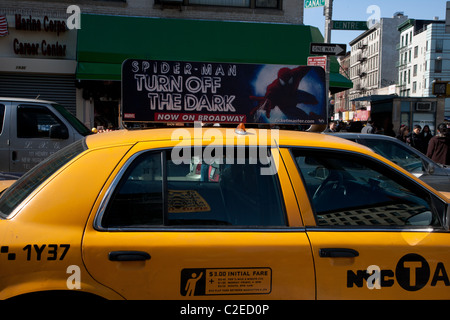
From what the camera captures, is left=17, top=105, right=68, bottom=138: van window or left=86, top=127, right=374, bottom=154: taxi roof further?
left=17, top=105, right=68, bottom=138: van window

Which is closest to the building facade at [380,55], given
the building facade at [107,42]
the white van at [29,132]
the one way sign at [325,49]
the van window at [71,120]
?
the building facade at [107,42]

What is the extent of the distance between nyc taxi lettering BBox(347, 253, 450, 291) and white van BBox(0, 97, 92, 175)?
635 centimetres

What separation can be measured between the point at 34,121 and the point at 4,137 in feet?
1.83

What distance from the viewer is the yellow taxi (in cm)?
227

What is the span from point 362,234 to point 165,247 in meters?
1.13

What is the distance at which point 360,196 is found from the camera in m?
3.04

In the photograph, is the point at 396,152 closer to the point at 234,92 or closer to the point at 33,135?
the point at 234,92

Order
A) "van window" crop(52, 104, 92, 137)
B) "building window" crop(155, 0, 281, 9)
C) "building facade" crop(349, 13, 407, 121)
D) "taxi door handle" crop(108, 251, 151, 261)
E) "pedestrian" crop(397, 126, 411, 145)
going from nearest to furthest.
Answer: "taxi door handle" crop(108, 251, 151, 261), "van window" crop(52, 104, 92, 137), "pedestrian" crop(397, 126, 411, 145), "building window" crop(155, 0, 281, 9), "building facade" crop(349, 13, 407, 121)

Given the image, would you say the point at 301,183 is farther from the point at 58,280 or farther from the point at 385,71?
the point at 385,71

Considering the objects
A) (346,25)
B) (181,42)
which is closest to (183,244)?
(346,25)

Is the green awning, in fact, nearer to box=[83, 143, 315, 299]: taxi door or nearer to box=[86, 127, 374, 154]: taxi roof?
box=[86, 127, 374, 154]: taxi roof

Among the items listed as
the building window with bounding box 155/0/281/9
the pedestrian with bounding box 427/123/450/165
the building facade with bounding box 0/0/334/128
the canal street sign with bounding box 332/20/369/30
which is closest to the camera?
the pedestrian with bounding box 427/123/450/165

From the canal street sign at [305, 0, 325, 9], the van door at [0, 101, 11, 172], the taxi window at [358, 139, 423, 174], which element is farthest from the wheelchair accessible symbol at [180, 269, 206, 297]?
the canal street sign at [305, 0, 325, 9]

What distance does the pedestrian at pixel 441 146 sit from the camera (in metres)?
9.88
